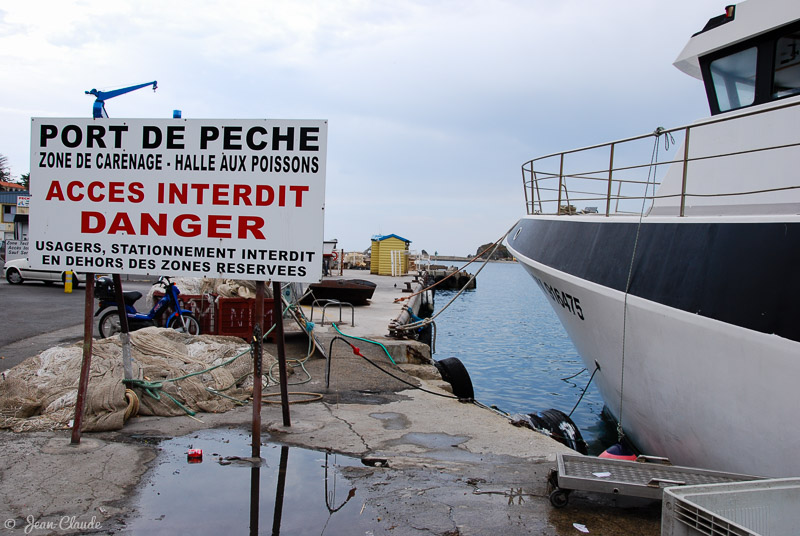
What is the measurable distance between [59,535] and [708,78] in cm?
805

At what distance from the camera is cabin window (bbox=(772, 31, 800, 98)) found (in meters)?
6.77

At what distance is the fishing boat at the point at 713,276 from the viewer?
4.76 m

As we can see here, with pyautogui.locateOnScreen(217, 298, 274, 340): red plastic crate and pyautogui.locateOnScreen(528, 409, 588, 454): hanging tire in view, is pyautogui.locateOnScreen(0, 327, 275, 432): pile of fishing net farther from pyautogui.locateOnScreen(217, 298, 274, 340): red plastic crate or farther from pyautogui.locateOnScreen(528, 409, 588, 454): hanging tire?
pyautogui.locateOnScreen(528, 409, 588, 454): hanging tire

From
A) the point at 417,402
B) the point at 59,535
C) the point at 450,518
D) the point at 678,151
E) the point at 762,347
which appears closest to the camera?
the point at 59,535

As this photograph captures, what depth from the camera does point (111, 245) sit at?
211 inches

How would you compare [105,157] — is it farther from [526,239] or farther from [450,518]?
[526,239]

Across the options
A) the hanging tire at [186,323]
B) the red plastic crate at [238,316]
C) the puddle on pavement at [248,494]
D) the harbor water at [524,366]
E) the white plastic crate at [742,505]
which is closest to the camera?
the white plastic crate at [742,505]

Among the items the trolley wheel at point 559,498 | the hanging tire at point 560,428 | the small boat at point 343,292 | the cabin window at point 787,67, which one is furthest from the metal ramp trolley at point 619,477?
the small boat at point 343,292

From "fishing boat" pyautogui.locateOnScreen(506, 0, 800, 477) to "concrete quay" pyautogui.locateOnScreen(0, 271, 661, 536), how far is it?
1201mm

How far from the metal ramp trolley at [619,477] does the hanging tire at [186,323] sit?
7229 mm

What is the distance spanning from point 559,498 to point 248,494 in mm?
2049

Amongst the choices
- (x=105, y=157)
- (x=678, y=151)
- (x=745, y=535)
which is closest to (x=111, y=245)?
(x=105, y=157)

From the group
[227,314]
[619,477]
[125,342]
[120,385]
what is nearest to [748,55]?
[619,477]

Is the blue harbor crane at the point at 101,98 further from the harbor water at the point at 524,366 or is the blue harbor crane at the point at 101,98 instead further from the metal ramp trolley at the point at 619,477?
the harbor water at the point at 524,366
